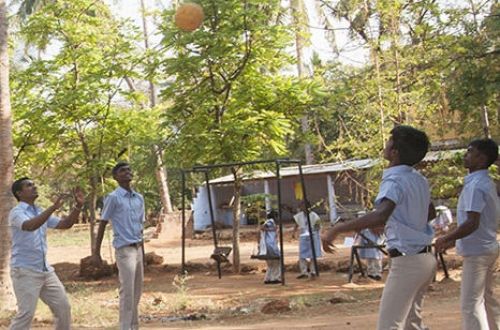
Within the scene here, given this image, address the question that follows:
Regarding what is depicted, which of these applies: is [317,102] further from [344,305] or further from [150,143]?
[344,305]

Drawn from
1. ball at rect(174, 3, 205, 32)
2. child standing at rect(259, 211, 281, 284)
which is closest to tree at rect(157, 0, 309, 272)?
ball at rect(174, 3, 205, 32)

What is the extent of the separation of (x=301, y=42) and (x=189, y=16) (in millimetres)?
3572

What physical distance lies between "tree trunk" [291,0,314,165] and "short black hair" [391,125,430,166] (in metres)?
11.2

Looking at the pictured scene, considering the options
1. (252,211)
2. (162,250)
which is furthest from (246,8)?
(252,211)

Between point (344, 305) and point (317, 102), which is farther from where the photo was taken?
point (317, 102)

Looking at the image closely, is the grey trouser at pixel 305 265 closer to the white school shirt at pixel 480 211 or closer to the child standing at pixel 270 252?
the child standing at pixel 270 252

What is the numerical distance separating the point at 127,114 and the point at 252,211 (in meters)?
15.2

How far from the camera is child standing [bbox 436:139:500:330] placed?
4785 mm

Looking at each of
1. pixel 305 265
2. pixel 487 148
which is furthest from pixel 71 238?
pixel 487 148

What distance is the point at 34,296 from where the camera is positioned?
19.6 ft

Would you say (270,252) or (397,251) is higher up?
(397,251)

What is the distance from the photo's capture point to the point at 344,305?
399 inches

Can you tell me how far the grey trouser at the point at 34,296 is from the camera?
593cm

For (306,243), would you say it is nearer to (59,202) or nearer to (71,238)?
(59,202)
